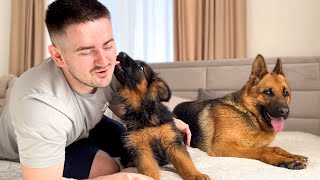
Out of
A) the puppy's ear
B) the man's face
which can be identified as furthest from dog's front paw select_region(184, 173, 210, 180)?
the man's face

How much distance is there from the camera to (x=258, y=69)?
7.44 feet

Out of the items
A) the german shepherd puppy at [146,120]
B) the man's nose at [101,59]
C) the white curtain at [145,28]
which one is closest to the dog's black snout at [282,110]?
the german shepherd puppy at [146,120]

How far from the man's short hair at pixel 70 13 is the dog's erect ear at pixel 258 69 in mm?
1200

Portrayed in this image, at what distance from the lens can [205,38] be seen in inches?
152

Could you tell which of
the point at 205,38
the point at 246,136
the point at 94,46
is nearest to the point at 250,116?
the point at 246,136

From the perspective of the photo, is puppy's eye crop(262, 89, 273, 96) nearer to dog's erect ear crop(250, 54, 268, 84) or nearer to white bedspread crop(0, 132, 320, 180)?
dog's erect ear crop(250, 54, 268, 84)

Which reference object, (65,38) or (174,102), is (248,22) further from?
(65,38)

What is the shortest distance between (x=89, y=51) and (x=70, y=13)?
180 mm

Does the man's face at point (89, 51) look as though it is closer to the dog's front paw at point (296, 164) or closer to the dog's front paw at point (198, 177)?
the dog's front paw at point (198, 177)

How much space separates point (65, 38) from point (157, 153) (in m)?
0.80

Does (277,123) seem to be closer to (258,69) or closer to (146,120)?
(258,69)

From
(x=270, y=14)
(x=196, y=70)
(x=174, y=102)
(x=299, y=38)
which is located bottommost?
(x=174, y=102)

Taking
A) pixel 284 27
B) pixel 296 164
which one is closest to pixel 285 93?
pixel 296 164

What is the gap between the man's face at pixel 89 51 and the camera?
4.48ft
